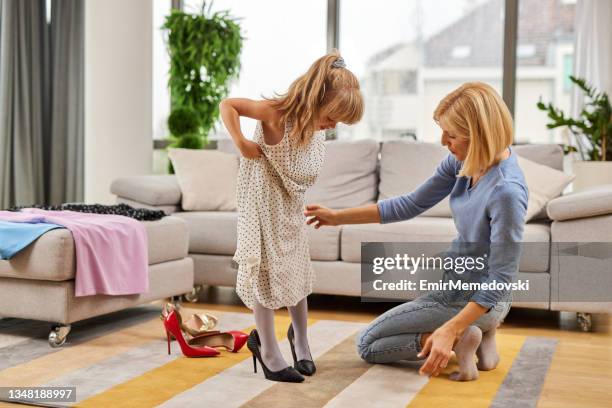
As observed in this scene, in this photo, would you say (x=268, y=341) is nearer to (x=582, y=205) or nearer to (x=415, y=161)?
(x=582, y=205)

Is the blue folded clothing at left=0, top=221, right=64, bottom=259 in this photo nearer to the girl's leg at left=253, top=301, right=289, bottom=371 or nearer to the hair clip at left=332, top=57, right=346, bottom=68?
the girl's leg at left=253, top=301, right=289, bottom=371

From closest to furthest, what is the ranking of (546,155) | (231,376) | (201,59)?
1. (231,376)
2. (546,155)
3. (201,59)

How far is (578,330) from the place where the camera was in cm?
356

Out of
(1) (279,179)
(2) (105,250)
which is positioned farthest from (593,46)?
(2) (105,250)

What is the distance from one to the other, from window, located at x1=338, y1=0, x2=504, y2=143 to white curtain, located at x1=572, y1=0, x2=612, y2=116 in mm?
514

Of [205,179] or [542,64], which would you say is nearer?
[205,179]

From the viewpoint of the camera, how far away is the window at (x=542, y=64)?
5254mm

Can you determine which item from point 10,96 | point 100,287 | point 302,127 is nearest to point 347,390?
point 302,127

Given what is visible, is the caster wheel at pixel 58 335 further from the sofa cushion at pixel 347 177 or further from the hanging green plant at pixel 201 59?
the hanging green plant at pixel 201 59

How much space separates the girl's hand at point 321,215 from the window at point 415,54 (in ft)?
9.82

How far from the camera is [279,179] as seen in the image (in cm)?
257

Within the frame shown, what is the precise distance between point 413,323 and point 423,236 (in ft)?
3.71

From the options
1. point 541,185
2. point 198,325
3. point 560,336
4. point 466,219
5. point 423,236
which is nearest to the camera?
point 466,219

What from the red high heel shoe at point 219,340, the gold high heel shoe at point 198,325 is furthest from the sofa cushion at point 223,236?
the red high heel shoe at point 219,340
